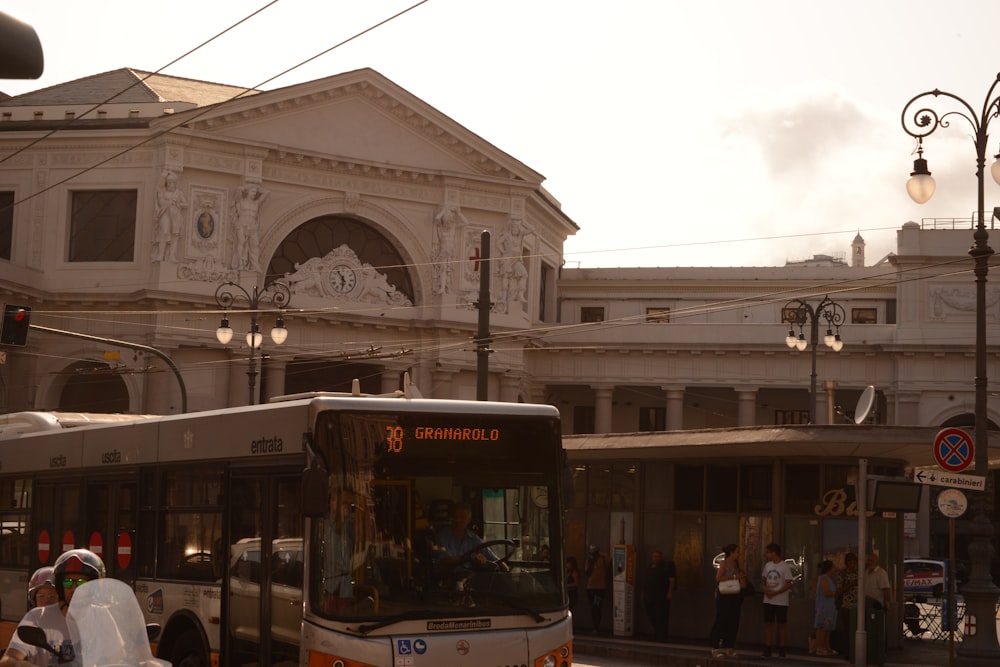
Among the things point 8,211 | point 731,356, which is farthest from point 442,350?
point 8,211

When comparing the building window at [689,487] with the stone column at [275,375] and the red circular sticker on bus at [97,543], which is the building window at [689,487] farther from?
the stone column at [275,375]

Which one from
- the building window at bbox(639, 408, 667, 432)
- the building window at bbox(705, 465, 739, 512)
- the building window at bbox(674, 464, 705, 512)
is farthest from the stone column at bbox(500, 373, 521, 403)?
the building window at bbox(705, 465, 739, 512)

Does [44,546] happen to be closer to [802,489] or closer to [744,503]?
[744,503]

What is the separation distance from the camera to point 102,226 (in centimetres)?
4956

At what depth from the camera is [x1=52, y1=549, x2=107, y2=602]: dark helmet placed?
7.32 m

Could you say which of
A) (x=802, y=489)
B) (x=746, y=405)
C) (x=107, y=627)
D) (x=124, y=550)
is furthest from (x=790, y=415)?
(x=107, y=627)

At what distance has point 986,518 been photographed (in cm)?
1739

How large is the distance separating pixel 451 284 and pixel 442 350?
241cm

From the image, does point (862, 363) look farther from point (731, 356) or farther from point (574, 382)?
point (574, 382)

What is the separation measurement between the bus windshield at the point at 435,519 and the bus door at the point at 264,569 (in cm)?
43

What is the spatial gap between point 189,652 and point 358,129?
1621 inches

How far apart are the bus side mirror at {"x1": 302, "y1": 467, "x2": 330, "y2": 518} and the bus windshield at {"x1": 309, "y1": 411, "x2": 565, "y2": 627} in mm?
306

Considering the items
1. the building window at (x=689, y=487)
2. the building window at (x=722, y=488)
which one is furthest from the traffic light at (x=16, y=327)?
the building window at (x=722, y=488)

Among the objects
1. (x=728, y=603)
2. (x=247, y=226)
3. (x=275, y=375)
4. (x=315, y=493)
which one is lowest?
(x=728, y=603)
